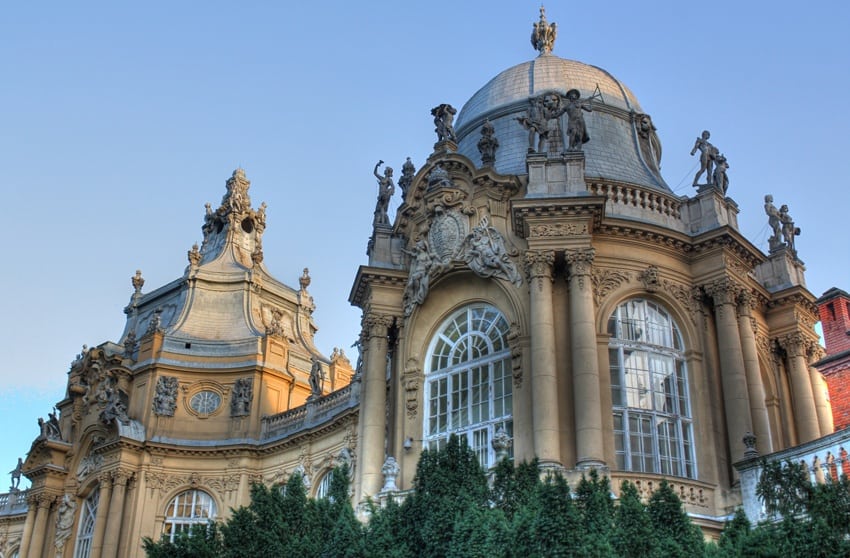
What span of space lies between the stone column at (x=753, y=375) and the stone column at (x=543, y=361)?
4715 millimetres

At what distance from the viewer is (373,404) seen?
2417 cm

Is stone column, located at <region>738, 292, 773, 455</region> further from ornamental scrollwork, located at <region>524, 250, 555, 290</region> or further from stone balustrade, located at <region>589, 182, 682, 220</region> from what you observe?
ornamental scrollwork, located at <region>524, 250, 555, 290</region>

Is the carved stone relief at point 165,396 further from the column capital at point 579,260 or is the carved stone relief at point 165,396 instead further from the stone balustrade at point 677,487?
the stone balustrade at point 677,487

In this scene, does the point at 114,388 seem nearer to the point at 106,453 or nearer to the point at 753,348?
the point at 106,453

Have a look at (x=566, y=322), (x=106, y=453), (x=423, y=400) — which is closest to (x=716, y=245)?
(x=566, y=322)

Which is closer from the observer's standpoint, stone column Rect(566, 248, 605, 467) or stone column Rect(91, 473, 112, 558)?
stone column Rect(566, 248, 605, 467)

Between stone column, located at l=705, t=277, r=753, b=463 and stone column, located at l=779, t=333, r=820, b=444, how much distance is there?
124 inches

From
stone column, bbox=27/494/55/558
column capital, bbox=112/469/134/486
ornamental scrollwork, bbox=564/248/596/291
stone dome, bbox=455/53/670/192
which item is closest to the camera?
ornamental scrollwork, bbox=564/248/596/291

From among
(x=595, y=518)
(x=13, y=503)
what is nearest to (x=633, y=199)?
(x=595, y=518)

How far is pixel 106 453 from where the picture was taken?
3575 cm

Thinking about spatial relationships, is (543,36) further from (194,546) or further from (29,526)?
(29,526)

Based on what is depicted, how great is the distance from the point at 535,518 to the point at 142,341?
28.4 m

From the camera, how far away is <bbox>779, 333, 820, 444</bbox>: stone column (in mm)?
24594

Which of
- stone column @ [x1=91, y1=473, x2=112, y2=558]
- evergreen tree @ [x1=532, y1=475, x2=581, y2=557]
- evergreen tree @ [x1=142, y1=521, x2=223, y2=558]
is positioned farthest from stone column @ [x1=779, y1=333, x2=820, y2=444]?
stone column @ [x1=91, y1=473, x2=112, y2=558]
